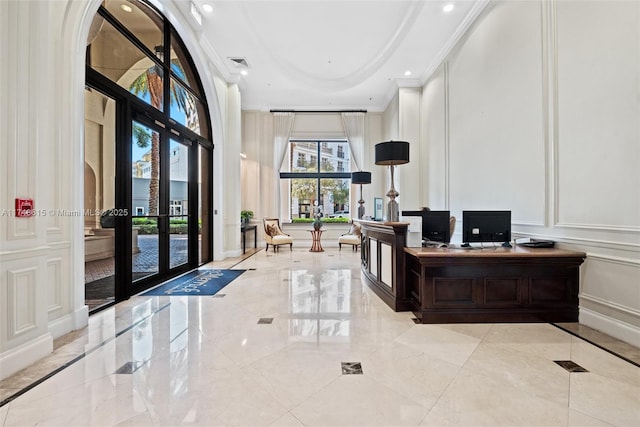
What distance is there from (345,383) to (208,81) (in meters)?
6.24

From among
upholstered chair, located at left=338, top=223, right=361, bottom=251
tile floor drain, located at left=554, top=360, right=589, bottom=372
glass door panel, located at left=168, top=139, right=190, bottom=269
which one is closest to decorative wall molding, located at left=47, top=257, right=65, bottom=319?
glass door panel, located at left=168, top=139, right=190, bottom=269

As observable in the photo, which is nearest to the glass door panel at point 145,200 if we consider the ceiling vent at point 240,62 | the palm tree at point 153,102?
the palm tree at point 153,102

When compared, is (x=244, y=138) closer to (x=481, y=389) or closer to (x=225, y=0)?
(x=225, y=0)

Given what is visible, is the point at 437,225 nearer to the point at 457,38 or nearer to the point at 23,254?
the point at 23,254

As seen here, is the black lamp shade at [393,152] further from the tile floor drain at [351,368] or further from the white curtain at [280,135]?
the white curtain at [280,135]

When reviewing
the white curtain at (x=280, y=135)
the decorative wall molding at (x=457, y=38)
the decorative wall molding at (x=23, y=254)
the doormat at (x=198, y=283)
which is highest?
the decorative wall molding at (x=457, y=38)

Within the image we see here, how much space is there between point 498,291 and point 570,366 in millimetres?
942

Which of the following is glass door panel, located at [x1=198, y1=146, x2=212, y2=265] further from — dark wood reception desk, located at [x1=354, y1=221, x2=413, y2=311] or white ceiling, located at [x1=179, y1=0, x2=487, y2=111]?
dark wood reception desk, located at [x1=354, y1=221, x2=413, y2=311]

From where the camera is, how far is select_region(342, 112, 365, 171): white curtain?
8977mm

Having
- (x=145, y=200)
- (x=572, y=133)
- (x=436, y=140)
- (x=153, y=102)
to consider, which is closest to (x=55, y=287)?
(x=145, y=200)

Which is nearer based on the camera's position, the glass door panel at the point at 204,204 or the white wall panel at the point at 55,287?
the white wall panel at the point at 55,287

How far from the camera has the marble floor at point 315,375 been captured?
160cm

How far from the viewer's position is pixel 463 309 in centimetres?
297

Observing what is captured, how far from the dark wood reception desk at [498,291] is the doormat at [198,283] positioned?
9.67ft
